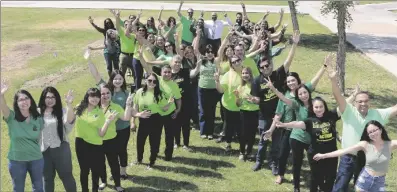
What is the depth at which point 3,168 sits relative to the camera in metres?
→ 8.46

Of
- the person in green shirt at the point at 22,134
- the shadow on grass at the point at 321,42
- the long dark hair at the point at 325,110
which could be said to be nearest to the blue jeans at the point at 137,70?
the person in green shirt at the point at 22,134

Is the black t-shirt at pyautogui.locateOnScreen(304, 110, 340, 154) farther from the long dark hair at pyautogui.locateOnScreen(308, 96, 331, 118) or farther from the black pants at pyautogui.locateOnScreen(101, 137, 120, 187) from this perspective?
the black pants at pyautogui.locateOnScreen(101, 137, 120, 187)

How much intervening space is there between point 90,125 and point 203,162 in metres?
2.96

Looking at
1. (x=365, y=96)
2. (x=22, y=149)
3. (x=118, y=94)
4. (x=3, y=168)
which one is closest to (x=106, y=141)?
(x=118, y=94)

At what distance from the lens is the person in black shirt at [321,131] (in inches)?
253

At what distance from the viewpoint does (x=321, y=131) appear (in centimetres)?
643

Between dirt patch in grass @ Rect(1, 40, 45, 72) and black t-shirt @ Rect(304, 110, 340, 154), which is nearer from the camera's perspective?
black t-shirt @ Rect(304, 110, 340, 154)

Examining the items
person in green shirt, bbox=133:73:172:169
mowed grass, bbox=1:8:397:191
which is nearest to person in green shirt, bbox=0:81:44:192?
mowed grass, bbox=1:8:397:191

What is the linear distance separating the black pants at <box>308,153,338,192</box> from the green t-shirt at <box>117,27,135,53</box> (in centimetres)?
654

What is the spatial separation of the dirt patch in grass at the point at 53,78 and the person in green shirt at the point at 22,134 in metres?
8.35

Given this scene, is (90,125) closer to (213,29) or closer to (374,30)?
(213,29)

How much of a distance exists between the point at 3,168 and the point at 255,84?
503cm

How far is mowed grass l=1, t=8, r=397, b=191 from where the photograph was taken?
7945 mm

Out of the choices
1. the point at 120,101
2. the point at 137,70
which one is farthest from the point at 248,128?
the point at 137,70
